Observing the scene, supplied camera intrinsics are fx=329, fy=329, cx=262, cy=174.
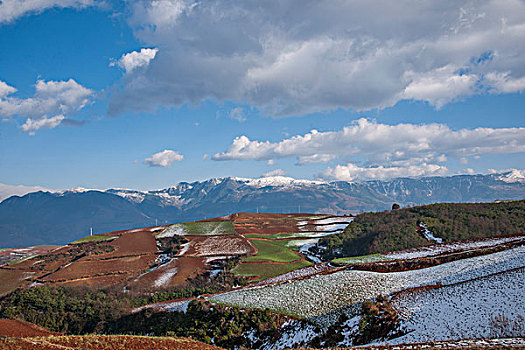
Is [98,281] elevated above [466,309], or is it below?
above

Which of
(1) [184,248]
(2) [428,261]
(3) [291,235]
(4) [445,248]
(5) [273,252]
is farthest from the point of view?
(3) [291,235]

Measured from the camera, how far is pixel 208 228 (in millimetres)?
68688

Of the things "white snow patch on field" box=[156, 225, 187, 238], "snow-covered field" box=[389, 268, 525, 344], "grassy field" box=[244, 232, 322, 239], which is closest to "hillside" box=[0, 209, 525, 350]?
"snow-covered field" box=[389, 268, 525, 344]

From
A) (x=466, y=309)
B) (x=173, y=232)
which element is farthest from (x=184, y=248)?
(x=466, y=309)

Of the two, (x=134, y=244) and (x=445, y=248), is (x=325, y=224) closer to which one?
(x=445, y=248)

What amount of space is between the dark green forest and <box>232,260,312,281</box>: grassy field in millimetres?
12746

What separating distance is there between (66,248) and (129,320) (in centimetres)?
3376

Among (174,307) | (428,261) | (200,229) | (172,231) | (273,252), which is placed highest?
(172,231)

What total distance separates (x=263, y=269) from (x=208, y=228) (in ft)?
80.6

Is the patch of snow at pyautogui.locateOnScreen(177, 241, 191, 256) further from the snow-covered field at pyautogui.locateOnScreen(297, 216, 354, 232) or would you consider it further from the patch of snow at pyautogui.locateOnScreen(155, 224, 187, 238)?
the snow-covered field at pyautogui.locateOnScreen(297, 216, 354, 232)

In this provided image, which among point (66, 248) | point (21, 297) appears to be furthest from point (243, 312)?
point (66, 248)

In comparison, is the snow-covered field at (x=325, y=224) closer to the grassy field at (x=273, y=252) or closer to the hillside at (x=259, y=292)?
the hillside at (x=259, y=292)

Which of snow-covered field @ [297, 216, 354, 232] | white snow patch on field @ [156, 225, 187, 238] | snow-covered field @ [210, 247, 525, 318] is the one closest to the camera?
snow-covered field @ [210, 247, 525, 318]

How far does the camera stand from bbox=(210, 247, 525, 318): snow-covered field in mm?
25109
